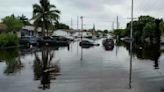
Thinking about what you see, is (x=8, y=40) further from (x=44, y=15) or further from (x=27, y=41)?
(x=44, y=15)

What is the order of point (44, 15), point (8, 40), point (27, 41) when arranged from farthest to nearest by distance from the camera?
1. point (44, 15)
2. point (27, 41)
3. point (8, 40)

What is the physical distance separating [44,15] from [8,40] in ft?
70.5

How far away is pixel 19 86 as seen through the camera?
55.9 feet

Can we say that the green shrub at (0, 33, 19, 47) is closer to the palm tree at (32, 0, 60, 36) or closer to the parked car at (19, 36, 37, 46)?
the parked car at (19, 36, 37, 46)

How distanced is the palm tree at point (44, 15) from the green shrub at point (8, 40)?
17222 millimetres

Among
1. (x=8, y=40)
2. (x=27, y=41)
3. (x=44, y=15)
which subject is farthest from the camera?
(x=44, y=15)

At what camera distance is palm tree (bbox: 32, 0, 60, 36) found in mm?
77312

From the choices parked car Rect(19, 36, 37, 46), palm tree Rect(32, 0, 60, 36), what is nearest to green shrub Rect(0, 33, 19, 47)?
parked car Rect(19, 36, 37, 46)

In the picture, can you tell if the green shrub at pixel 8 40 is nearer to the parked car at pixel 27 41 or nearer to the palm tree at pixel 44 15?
the parked car at pixel 27 41

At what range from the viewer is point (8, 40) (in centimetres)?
5691

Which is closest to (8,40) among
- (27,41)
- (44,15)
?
(27,41)

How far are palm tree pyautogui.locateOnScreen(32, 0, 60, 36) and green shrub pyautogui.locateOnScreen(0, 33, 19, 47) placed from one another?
17.2 m

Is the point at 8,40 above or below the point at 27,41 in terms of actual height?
above

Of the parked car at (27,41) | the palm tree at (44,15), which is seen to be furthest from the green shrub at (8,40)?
the palm tree at (44,15)
